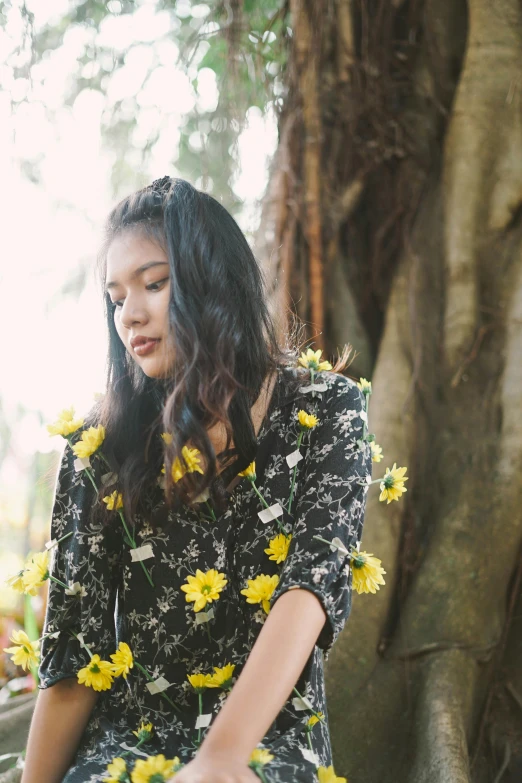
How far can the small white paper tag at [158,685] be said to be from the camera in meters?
1.34

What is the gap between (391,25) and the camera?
2.50m

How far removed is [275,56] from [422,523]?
5.06 ft

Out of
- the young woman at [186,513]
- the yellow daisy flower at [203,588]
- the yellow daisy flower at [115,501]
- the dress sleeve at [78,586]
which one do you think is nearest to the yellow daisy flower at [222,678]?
the young woman at [186,513]

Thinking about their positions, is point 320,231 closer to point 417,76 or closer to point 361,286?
point 361,286

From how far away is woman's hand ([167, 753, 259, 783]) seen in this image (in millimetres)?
1010

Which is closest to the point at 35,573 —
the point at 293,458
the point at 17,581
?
the point at 17,581

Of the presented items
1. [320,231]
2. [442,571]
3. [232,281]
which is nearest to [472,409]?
[442,571]

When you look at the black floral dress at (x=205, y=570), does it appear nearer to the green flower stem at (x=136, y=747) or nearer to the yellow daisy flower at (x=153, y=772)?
the green flower stem at (x=136, y=747)

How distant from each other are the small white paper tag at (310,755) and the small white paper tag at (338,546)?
1.00 feet

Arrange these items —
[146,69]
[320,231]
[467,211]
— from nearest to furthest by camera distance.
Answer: [467,211] → [320,231] → [146,69]

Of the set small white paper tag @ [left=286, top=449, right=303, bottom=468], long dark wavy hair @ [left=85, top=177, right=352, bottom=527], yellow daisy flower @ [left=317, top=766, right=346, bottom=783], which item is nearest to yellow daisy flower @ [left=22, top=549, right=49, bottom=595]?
long dark wavy hair @ [left=85, top=177, right=352, bottom=527]

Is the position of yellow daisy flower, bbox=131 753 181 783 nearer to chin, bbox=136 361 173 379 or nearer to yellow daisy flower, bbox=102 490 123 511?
yellow daisy flower, bbox=102 490 123 511

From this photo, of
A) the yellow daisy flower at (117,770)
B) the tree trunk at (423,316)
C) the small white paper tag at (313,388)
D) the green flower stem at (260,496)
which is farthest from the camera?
the tree trunk at (423,316)

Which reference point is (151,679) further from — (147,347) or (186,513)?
(147,347)
